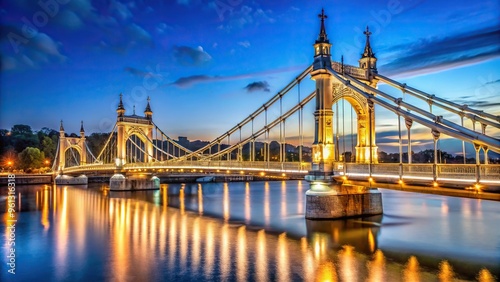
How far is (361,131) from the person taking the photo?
2617cm

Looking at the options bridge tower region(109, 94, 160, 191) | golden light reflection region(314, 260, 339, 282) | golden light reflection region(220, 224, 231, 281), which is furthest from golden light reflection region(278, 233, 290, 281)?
bridge tower region(109, 94, 160, 191)

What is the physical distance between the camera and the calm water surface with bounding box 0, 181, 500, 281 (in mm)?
14469

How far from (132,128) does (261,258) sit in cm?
4370

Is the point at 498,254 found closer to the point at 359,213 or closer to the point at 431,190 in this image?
the point at 431,190

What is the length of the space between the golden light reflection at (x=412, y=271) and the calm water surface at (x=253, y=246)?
0.03m

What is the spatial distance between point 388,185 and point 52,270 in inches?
545

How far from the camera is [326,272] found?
1449 centimetres

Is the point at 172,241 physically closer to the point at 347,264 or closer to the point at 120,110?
the point at 347,264

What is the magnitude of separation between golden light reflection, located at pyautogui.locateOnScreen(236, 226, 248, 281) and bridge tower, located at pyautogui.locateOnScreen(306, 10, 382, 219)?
4.79 m

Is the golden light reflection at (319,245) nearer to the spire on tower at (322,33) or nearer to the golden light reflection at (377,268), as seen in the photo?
the golden light reflection at (377,268)

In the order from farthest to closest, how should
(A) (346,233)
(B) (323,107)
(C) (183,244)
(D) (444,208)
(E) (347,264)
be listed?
(D) (444,208), (B) (323,107), (A) (346,233), (C) (183,244), (E) (347,264)

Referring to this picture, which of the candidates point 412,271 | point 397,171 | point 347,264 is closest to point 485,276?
point 412,271

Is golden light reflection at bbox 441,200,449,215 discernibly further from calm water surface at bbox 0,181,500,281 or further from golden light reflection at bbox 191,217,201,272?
golden light reflection at bbox 191,217,201,272

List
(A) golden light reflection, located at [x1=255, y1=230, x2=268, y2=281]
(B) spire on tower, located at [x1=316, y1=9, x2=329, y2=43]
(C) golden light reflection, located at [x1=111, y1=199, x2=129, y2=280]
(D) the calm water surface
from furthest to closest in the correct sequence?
(B) spire on tower, located at [x1=316, y1=9, x2=329, y2=43] → (C) golden light reflection, located at [x1=111, y1=199, x2=129, y2=280] → (D) the calm water surface → (A) golden light reflection, located at [x1=255, y1=230, x2=268, y2=281]
